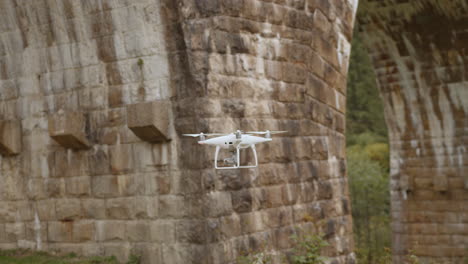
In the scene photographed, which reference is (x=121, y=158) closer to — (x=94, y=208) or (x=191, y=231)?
(x=94, y=208)

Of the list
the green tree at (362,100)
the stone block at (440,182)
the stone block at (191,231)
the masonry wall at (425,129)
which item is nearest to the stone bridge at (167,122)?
the stone block at (191,231)

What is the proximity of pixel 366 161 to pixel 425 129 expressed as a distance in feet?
38.9

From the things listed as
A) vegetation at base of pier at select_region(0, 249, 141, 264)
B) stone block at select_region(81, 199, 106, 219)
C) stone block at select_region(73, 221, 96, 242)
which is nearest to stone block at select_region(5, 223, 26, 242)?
vegetation at base of pier at select_region(0, 249, 141, 264)

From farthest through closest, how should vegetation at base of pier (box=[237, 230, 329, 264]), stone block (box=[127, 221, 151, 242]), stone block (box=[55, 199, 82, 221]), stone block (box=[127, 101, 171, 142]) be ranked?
stone block (box=[55, 199, 82, 221])
stone block (box=[127, 221, 151, 242])
vegetation at base of pier (box=[237, 230, 329, 264])
stone block (box=[127, 101, 171, 142])

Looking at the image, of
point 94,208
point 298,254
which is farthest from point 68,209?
point 298,254

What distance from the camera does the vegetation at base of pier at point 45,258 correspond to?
800 centimetres

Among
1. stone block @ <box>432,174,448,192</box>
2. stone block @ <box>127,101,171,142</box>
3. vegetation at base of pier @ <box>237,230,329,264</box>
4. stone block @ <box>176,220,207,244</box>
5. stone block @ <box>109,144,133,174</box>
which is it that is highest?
stone block @ <box>127,101,171,142</box>

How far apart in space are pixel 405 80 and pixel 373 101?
51.6 ft

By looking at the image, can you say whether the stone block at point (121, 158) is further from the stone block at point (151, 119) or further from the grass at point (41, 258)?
the grass at point (41, 258)

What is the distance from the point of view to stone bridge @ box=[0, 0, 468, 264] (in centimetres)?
758

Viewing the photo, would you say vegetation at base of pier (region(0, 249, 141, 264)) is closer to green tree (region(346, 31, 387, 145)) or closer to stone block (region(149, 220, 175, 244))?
stone block (region(149, 220, 175, 244))

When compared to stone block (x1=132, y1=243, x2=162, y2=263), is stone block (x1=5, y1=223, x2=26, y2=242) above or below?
above

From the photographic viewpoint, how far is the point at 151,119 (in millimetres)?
7527

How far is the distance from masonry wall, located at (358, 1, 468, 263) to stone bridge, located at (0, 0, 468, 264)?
7544 mm
